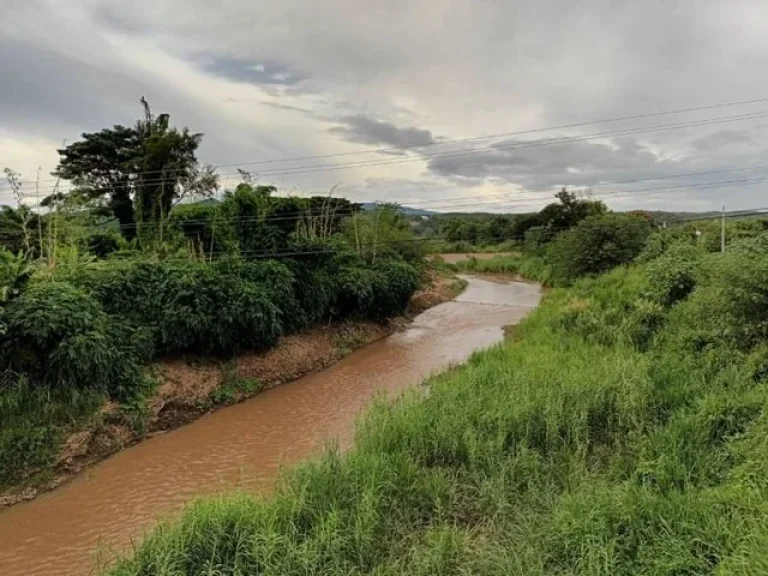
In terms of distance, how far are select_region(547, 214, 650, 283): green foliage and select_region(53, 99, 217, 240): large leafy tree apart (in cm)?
1606

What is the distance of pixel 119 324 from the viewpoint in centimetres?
993

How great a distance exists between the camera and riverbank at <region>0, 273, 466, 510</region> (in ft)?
25.8

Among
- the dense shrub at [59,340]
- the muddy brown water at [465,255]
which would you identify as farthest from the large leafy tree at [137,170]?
the muddy brown water at [465,255]

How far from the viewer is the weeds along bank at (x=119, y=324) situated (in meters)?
7.91

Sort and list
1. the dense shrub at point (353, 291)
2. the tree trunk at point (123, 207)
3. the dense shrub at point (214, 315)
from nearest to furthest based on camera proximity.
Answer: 1. the dense shrub at point (214, 315)
2. the dense shrub at point (353, 291)
3. the tree trunk at point (123, 207)

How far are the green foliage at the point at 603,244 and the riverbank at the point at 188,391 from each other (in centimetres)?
1179

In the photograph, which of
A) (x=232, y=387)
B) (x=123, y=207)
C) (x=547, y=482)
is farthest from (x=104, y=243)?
(x=547, y=482)

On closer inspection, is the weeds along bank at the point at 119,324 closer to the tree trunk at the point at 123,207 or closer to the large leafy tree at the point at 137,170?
the large leafy tree at the point at 137,170

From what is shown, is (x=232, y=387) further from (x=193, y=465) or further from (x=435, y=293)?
(x=435, y=293)

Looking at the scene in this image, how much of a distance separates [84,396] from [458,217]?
61164mm

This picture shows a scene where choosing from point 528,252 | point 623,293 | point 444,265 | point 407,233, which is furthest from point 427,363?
point 528,252

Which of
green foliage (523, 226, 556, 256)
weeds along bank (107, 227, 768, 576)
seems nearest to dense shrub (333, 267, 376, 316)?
weeds along bank (107, 227, 768, 576)

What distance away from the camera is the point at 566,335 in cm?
1208

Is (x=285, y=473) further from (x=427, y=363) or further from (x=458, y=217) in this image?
(x=458, y=217)
